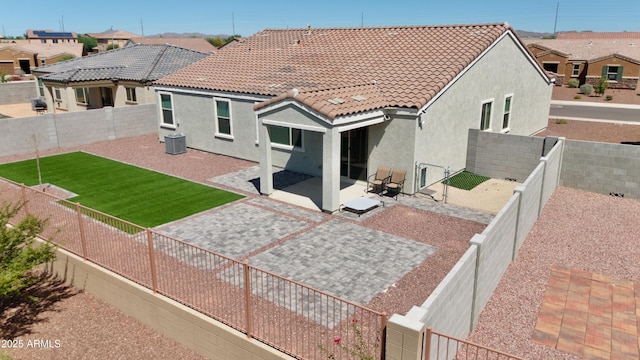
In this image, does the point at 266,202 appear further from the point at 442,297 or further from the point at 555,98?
the point at 555,98

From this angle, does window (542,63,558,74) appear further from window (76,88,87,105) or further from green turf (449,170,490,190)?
window (76,88,87,105)

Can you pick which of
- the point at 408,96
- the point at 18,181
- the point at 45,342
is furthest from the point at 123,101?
the point at 45,342

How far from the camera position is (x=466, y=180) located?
18609mm

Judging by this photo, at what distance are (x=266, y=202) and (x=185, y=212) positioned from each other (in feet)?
8.67

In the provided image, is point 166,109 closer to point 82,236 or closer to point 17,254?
point 82,236

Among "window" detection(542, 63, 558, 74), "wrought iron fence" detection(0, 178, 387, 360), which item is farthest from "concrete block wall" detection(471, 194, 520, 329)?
"window" detection(542, 63, 558, 74)

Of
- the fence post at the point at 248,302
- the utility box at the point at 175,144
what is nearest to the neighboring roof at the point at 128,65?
the utility box at the point at 175,144

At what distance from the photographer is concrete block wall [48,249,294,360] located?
8.01 meters

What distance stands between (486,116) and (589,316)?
506 inches

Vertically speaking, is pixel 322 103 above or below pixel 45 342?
above

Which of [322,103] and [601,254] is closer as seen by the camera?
[601,254]

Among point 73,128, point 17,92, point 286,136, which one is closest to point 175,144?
point 73,128

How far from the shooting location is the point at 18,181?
18453mm

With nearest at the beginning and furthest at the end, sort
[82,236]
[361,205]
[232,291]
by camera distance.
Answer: [232,291], [82,236], [361,205]
